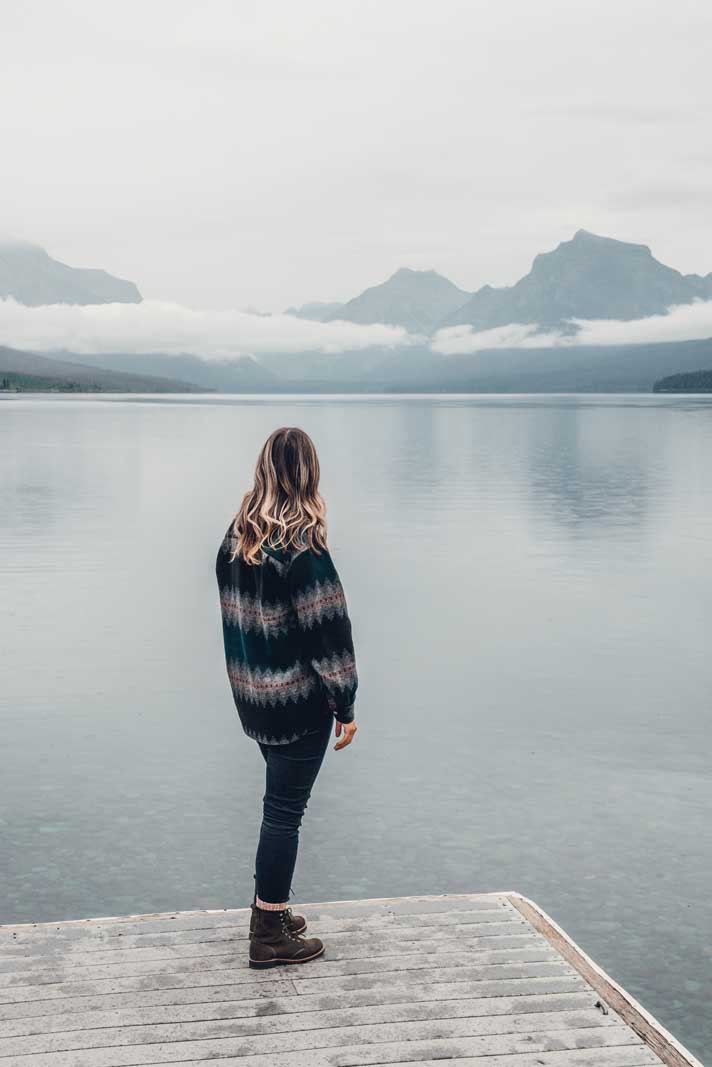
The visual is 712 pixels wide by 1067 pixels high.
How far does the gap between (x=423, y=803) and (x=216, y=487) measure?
32.9 metres

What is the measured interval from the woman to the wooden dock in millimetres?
325

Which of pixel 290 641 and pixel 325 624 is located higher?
pixel 325 624

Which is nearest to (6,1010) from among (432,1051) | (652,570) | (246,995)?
(246,995)

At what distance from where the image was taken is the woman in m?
6.17

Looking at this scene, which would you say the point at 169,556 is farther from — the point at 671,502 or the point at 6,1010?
the point at 6,1010

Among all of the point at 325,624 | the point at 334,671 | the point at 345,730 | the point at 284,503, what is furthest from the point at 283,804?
the point at 284,503

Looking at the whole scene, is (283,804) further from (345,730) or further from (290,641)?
(290,641)

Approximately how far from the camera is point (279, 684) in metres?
6.30

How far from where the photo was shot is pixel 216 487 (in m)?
42.3

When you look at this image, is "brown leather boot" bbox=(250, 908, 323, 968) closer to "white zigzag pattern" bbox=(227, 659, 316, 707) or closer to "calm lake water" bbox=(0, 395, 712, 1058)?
"white zigzag pattern" bbox=(227, 659, 316, 707)

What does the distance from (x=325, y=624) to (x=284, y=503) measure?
0.67 metres

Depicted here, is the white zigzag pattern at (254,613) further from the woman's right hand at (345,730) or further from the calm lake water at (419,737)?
the calm lake water at (419,737)

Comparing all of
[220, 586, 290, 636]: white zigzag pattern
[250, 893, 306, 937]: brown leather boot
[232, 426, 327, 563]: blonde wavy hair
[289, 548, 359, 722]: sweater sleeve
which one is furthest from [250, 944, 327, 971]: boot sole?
[232, 426, 327, 563]: blonde wavy hair

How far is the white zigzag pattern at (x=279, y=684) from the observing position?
6.29 m
